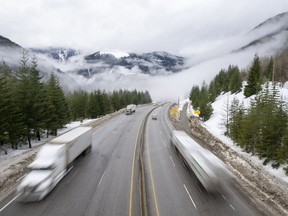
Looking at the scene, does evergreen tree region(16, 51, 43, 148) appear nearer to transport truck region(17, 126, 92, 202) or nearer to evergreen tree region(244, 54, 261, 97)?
transport truck region(17, 126, 92, 202)

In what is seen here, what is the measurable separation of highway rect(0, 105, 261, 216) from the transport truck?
82cm

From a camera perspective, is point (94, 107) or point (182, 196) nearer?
point (182, 196)

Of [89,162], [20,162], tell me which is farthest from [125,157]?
[20,162]

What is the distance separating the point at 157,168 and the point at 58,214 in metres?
12.3

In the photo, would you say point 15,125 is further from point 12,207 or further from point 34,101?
point 12,207

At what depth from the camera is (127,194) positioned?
19.2 metres

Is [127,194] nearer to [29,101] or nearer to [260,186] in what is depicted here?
[260,186]

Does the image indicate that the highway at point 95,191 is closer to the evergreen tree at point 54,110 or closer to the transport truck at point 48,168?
the transport truck at point 48,168

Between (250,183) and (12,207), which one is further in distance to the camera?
(250,183)

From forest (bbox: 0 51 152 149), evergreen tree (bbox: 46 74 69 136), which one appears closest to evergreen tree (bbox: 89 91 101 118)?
evergreen tree (bbox: 46 74 69 136)

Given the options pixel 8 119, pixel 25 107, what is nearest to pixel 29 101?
pixel 25 107

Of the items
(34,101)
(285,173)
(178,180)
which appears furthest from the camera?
(34,101)

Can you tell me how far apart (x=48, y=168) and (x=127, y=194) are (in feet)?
23.5

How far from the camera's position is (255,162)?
3070 centimetres
